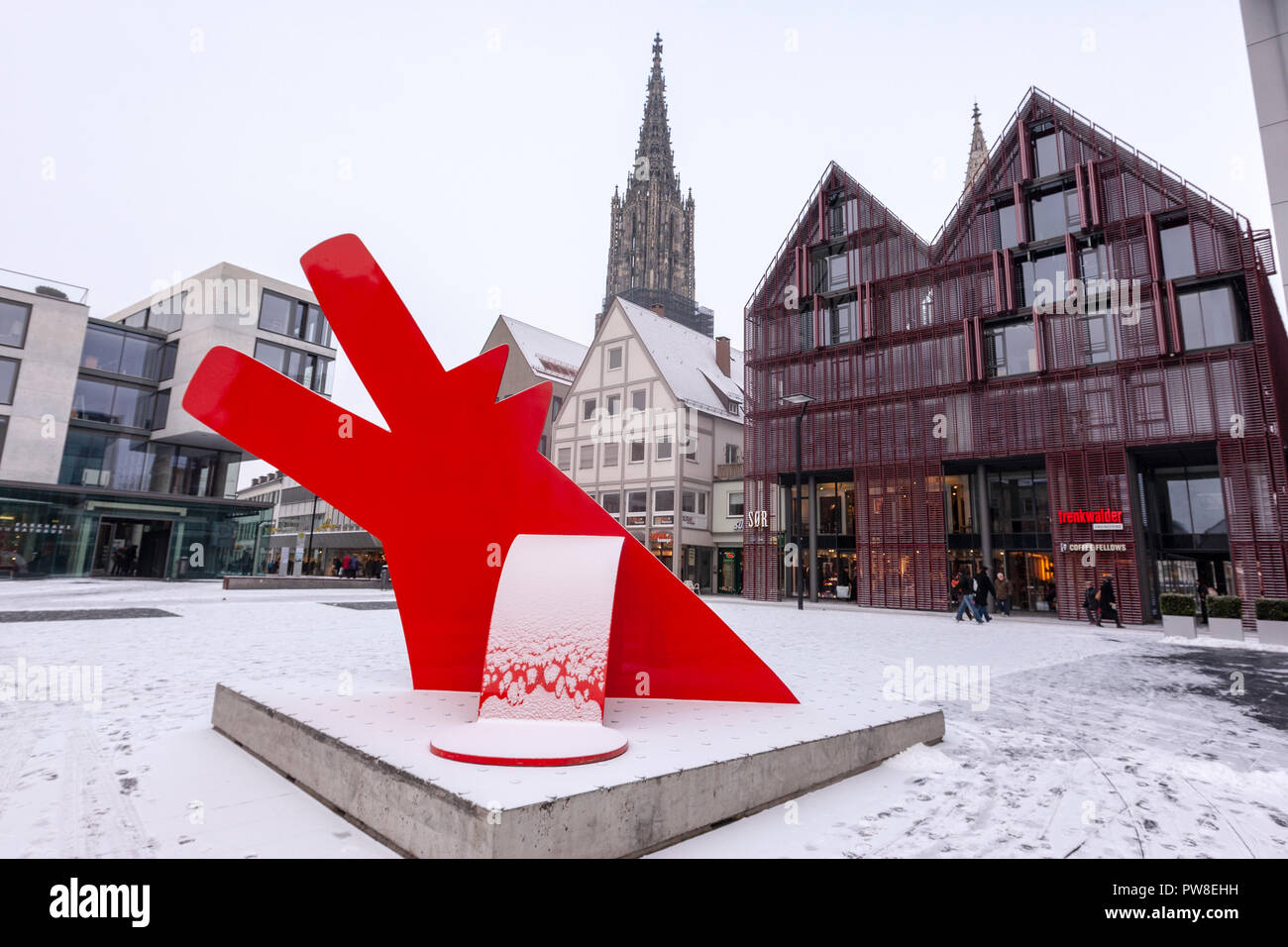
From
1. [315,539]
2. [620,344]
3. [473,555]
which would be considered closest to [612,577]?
[473,555]

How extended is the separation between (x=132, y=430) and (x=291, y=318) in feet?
33.6

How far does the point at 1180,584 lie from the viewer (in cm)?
2695

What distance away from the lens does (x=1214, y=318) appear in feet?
80.0

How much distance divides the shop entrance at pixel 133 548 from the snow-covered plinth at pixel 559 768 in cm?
3765

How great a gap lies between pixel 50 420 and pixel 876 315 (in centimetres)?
4126

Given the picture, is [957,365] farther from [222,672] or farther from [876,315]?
[222,672]

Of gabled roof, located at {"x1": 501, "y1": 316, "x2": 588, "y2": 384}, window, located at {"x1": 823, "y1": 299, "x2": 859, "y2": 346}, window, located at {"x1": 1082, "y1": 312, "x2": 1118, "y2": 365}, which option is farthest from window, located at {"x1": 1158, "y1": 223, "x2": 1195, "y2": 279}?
gabled roof, located at {"x1": 501, "y1": 316, "x2": 588, "y2": 384}

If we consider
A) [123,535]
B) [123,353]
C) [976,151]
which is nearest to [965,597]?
[123,535]

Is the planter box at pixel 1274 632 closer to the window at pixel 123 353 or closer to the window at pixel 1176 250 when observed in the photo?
the window at pixel 1176 250

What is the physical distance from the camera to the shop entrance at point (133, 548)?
→ 34.4 metres

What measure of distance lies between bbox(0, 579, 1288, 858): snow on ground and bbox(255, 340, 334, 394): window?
2910 centimetres

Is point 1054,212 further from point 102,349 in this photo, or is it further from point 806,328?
point 102,349

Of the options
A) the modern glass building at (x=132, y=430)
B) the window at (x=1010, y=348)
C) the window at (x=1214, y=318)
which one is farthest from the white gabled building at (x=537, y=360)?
the window at (x=1214, y=318)

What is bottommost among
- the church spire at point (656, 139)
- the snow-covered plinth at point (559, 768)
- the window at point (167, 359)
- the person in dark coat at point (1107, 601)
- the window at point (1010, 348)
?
the snow-covered plinth at point (559, 768)
